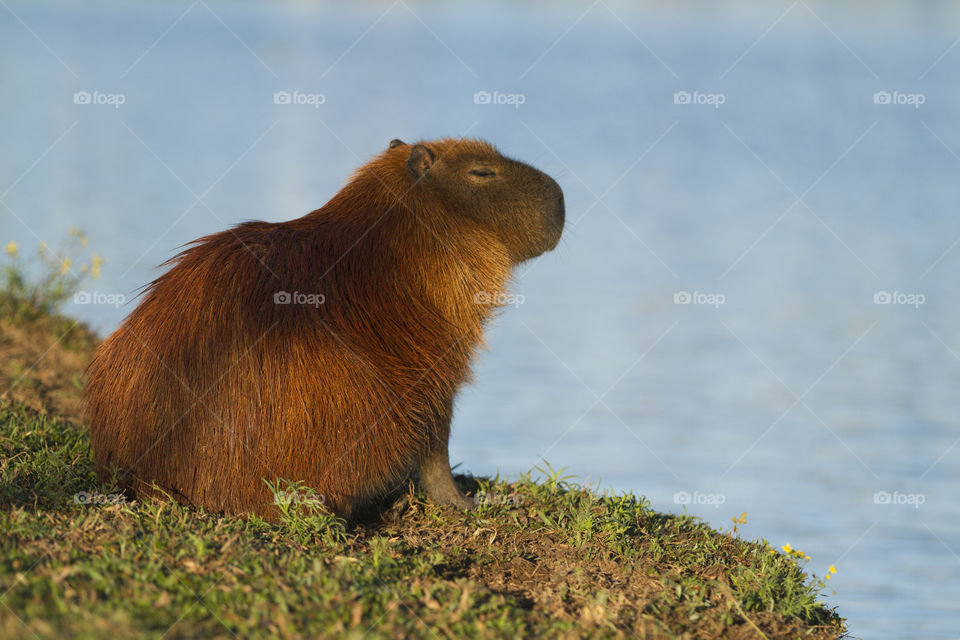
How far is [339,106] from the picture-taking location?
61.1 ft

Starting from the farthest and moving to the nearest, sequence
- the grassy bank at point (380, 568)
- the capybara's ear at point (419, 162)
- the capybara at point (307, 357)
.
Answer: the capybara's ear at point (419, 162)
the capybara at point (307, 357)
the grassy bank at point (380, 568)

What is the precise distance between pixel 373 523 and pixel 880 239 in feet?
32.0

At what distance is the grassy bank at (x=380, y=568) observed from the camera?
10.5ft

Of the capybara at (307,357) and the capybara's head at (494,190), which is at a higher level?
the capybara's head at (494,190)

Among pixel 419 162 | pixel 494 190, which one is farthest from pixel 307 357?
pixel 494 190

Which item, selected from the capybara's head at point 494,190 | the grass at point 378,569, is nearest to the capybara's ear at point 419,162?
the capybara's head at point 494,190

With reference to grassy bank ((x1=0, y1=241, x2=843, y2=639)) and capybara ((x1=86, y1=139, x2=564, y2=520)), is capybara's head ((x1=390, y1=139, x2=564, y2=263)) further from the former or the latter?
grassy bank ((x1=0, y1=241, x2=843, y2=639))

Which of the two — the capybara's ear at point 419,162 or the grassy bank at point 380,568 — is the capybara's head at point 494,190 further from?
the grassy bank at point 380,568

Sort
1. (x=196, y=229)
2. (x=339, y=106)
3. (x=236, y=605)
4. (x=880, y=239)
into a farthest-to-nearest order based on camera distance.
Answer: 1. (x=339, y=106)
2. (x=880, y=239)
3. (x=196, y=229)
4. (x=236, y=605)

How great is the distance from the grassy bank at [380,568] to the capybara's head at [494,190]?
1226 mm

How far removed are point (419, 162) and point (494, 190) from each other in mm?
389

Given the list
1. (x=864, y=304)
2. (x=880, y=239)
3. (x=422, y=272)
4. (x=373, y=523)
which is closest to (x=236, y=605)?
(x=373, y=523)

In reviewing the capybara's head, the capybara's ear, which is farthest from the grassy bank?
the capybara's ear

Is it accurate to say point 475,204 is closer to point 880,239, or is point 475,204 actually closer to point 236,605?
point 236,605
